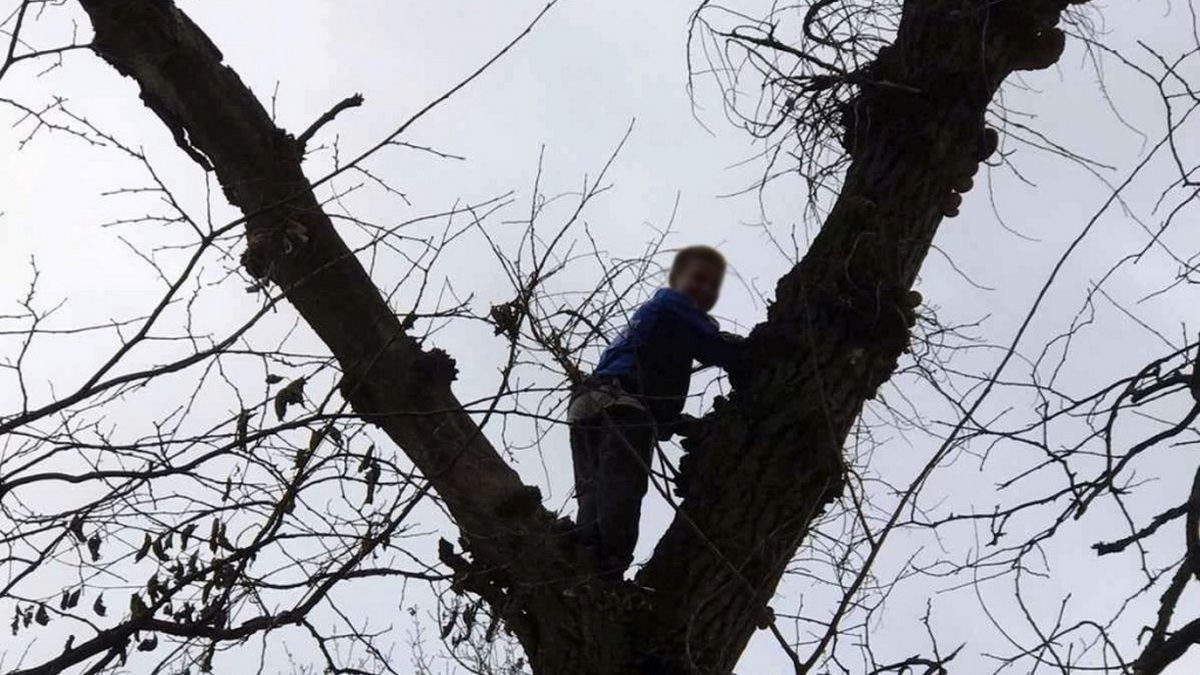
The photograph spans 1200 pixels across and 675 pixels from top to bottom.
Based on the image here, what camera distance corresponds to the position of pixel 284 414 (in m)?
3.48

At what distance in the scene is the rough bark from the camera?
146 inches

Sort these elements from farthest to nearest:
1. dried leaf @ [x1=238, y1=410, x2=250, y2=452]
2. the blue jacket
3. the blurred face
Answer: the blurred face → the blue jacket → dried leaf @ [x1=238, y1=410, x2=250, y2=452]

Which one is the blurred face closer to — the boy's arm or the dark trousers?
the boy's arm

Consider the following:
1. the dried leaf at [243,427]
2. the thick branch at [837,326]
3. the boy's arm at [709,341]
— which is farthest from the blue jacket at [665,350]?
the dried leaf at [243,427]

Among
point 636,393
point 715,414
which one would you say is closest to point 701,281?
point 636,393

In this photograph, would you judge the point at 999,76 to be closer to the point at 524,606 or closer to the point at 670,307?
the point at 670,307

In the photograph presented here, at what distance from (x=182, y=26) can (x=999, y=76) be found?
2280 mm

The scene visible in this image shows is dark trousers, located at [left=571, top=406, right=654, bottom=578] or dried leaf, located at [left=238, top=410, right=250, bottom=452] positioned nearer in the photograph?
dried leaf, located at [left=238, top=410, right=250, bottom=452]

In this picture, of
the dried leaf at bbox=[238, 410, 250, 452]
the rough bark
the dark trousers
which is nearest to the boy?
the dark trousers

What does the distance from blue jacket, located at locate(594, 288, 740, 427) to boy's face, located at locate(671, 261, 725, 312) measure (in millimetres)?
52

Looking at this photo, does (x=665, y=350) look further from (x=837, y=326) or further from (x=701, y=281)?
(x=837, y=326)

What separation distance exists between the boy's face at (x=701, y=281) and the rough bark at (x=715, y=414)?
540 millimetres

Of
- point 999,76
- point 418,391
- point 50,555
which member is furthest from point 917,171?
point 50,555

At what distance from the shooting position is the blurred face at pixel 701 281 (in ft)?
14.7
